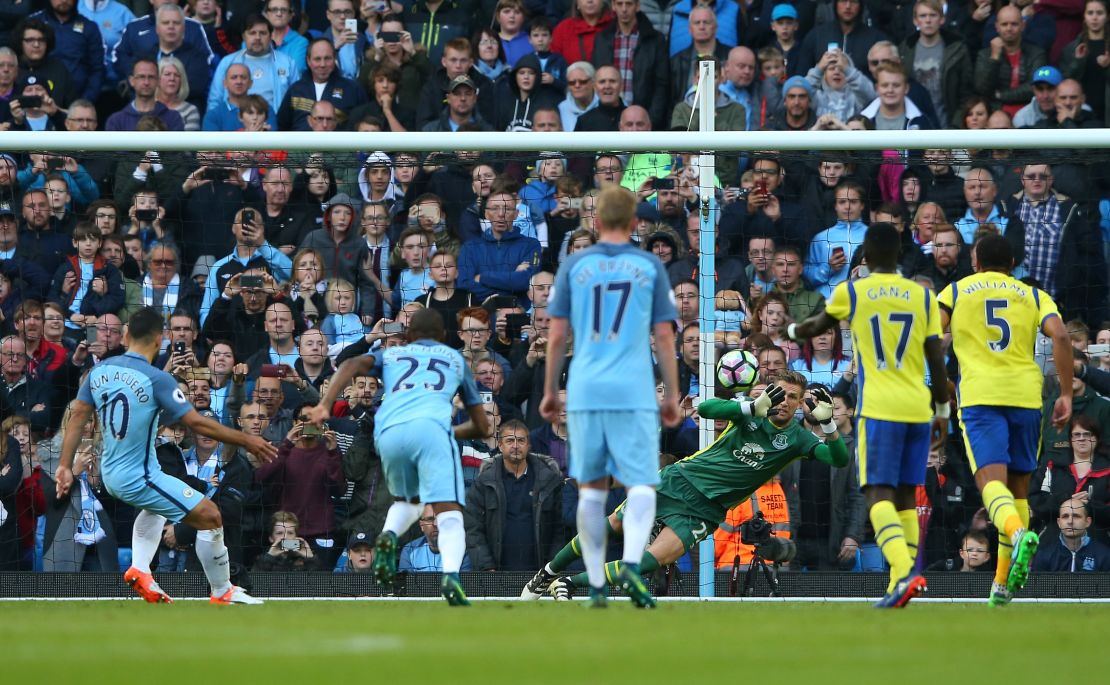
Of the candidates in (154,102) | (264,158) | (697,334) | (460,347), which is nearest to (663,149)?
(697,334)

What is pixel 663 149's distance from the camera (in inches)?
469

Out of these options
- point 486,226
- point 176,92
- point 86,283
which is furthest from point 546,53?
point 86,283

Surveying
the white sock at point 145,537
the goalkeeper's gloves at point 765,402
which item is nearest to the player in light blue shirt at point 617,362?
the goalkeeper's gloves at point 765,402

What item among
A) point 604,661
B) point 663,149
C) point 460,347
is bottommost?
point 604,661

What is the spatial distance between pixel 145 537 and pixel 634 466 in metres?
3.75

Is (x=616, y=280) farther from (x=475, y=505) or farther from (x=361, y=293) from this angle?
(x=361, y=293)

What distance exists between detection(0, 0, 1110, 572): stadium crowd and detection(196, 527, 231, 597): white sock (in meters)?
1.77

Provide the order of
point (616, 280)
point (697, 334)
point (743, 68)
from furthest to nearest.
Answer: point (743, 68) < point (697, 334) < point (616, 280)

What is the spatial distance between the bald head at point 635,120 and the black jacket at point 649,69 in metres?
0.80

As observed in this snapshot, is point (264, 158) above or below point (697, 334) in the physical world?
above

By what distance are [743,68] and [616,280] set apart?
7.49 m

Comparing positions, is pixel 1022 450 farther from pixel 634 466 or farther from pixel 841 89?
pixel 841 89

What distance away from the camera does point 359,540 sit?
12289 millimetres

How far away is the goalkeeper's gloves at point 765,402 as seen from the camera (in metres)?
10.8
